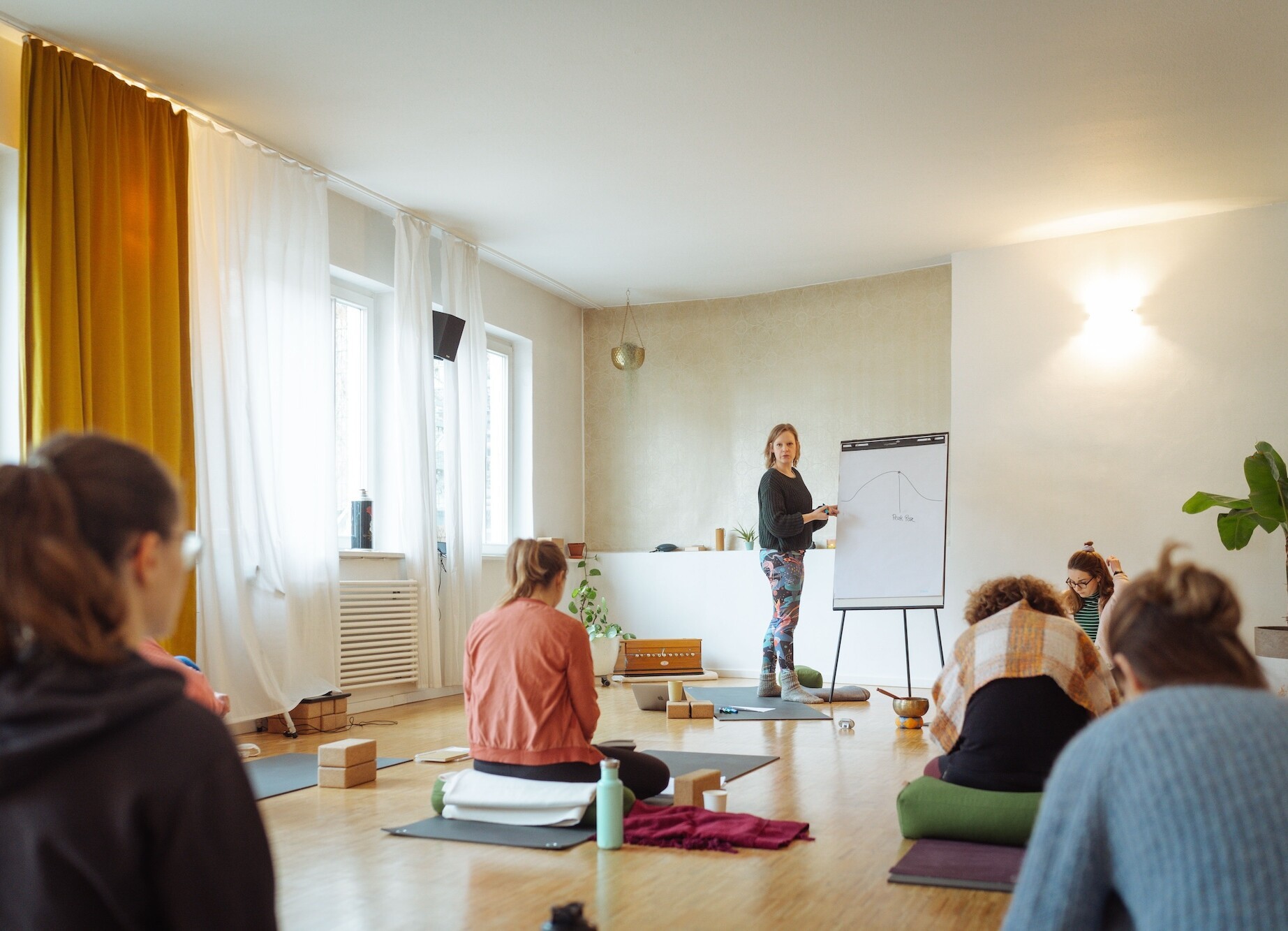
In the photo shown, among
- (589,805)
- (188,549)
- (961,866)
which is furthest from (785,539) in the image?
(188,549)

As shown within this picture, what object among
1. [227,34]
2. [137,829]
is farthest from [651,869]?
[227,34]

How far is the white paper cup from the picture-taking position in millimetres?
3582

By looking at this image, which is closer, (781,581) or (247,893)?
(247,893)

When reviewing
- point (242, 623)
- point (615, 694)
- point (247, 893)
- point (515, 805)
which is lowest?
point (615, 694)

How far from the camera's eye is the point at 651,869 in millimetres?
2977

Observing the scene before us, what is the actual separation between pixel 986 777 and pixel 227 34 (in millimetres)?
4130

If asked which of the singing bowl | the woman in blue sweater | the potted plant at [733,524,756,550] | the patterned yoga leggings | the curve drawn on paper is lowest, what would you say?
the singing bowl

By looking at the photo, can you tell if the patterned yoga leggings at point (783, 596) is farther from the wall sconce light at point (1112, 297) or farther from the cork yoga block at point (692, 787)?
the cork yoga block at point (692, 787)

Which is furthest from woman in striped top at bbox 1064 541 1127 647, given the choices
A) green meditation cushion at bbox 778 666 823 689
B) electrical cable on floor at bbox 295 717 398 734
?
electrical cable on floor at bbox 295 717 398 734

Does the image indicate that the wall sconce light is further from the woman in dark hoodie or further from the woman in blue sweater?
the woman in dark hoodie

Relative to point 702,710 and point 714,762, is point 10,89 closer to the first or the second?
point 714,762

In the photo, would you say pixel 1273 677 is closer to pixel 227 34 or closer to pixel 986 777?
pixel 986 777

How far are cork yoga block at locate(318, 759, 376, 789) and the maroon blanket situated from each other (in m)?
1.32

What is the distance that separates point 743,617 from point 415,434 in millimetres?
3100
